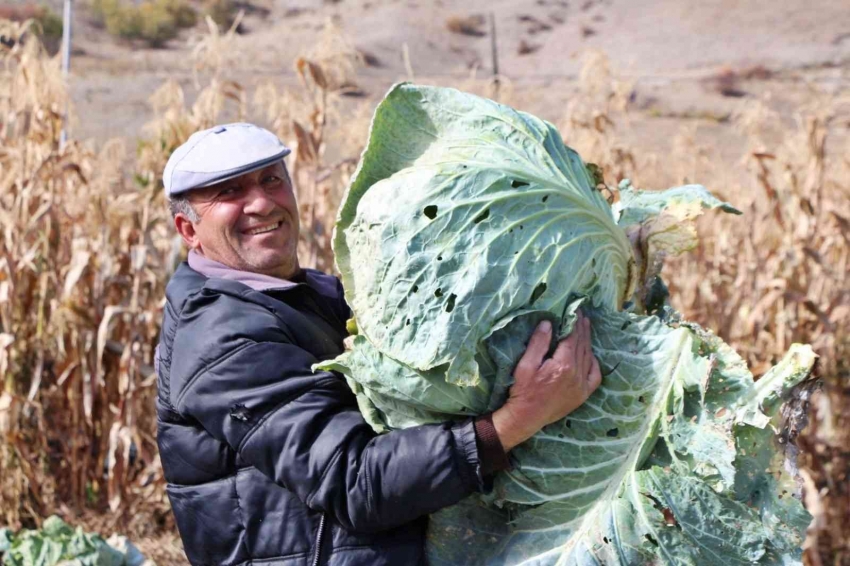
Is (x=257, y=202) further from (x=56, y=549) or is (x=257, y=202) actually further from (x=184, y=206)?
(x=56, y=549)

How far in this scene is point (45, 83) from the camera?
479 centimetres

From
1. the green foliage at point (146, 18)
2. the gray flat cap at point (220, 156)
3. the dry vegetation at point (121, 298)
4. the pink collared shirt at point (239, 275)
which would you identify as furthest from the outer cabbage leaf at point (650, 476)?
the green foliage at point (146, 18)

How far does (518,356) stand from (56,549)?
8.81 ft

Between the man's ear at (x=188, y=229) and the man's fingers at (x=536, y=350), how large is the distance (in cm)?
99

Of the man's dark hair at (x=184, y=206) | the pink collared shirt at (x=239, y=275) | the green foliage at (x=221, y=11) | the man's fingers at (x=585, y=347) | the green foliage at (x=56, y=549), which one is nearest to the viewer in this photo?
the man's fingers at (x=585, y=347)

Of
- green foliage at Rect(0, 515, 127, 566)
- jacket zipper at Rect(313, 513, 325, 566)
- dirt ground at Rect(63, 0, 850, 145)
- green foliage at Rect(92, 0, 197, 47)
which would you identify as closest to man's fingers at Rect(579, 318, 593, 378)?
jacket zipper at Rect(313, 513, 325, 566)

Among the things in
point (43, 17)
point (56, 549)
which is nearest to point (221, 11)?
point (43, 17)

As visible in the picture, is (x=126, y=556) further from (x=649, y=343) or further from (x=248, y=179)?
(x=649, y=343)

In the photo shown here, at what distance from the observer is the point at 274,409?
1878 mm

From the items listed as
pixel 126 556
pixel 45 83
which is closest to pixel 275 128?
pixel 45 83

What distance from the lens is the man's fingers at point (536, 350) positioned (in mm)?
1783

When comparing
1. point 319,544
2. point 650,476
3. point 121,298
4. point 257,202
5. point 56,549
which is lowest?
point 56,549

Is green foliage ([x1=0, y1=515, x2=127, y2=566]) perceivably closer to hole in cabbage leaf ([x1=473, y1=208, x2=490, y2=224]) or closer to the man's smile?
the man's smile

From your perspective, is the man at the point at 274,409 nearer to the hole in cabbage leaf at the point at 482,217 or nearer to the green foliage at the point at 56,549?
the hole in cabbage leaf at the point at 482,217
